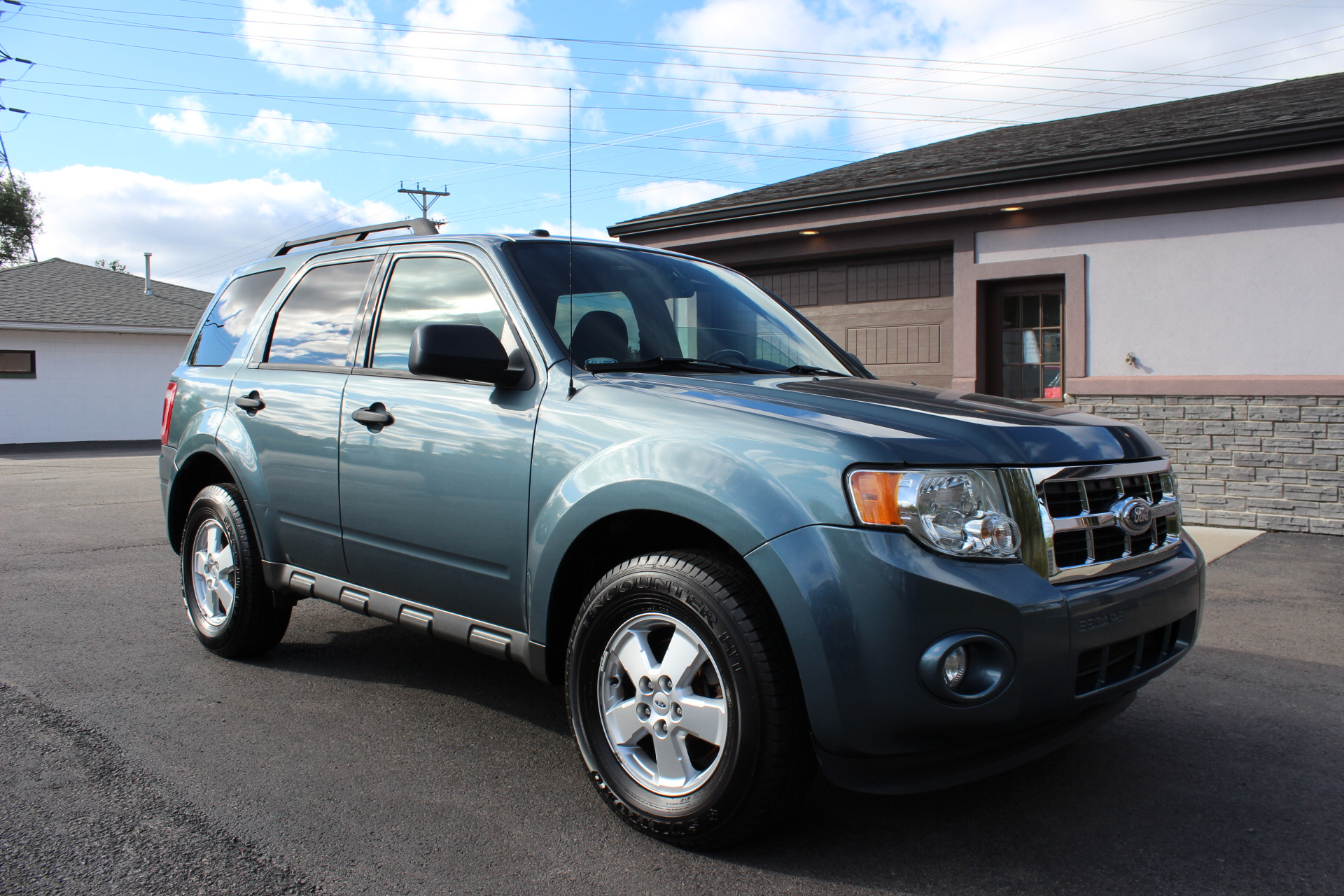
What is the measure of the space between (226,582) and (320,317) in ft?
4.41

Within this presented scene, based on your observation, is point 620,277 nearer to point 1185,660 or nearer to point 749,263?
point 1185,660

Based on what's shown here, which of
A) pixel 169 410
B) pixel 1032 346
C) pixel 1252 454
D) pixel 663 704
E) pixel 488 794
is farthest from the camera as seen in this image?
pixel 1032 346

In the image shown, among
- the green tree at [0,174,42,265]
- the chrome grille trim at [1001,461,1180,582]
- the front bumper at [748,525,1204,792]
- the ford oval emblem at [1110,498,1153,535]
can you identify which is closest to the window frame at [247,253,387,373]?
the front bumper at [748,525,1204,792]

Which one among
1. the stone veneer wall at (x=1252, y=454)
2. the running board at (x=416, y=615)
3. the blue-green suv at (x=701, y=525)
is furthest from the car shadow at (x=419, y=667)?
the stone veneer wall at (x=1252, y=454)

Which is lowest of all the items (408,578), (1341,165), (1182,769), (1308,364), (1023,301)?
(1182,769)

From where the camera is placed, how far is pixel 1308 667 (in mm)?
4559

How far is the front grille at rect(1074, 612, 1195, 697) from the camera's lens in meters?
2.55

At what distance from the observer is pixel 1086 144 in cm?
950

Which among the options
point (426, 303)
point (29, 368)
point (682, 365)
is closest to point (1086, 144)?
point (682, 365)

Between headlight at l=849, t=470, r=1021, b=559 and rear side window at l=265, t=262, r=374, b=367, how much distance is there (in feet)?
8.19

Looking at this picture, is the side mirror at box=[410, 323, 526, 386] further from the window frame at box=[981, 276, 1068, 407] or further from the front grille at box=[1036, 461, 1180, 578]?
the window frame at box=[981, 276, 1068, 407]

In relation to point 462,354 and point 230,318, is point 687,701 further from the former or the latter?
point 230,318

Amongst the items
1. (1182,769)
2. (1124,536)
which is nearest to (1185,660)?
(1182,769)

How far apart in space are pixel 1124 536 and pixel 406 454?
7.86 ft
